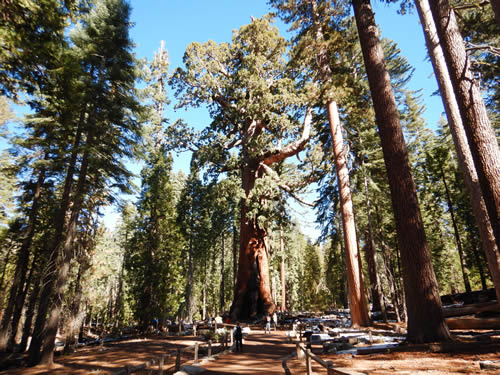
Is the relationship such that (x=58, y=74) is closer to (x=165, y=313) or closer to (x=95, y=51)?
(x=95, y=51)

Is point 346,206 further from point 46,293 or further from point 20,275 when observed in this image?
point 20,275

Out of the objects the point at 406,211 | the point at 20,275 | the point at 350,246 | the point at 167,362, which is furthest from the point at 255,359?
the point at 20,275

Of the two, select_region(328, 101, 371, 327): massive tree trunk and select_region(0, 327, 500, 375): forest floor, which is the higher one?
select_region(328, 101, 371, 327): massive tree trunk

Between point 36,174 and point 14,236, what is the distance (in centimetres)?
465

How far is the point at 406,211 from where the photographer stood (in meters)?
7.61

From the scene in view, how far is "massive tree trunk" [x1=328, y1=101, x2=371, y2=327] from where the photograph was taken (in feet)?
42.5

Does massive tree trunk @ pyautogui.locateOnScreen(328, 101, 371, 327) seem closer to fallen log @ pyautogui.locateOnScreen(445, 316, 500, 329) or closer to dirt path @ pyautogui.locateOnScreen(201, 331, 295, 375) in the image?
fallen log @ pyautogui.locateOnScreen(445, 316, 500, 329)

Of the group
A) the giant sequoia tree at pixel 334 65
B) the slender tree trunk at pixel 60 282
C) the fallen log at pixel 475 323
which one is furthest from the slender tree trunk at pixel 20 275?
the fallen log at pixel 475 323

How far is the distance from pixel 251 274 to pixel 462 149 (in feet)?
52.4

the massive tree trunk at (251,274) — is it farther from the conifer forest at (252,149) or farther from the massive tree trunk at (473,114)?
the massive tree trunk at (473,114)

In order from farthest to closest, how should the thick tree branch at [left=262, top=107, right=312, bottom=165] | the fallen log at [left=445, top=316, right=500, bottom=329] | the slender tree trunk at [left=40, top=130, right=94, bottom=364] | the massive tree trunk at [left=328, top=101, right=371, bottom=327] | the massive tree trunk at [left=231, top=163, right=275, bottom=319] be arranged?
the thick tree branch at [left=262, top=107, right=312, bottom=165] → the massive tree trunk at [left=231, top=163, right=275, bottom=319] → the massive tree trunk at [left=328, top=101, right=371, bottom=327] → the slender tree trunk at [left=40, top=130, right=94, bottom=364] → the fallen log at [left=445, top=316, right=500, bottom=329]

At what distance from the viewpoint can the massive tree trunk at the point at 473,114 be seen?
5.69 meters

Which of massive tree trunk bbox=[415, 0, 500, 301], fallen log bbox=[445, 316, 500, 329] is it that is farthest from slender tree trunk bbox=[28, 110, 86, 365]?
fallen log bbox=[445, 316, 500, 329]

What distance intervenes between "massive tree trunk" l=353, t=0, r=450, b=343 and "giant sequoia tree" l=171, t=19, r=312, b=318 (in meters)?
11.2
